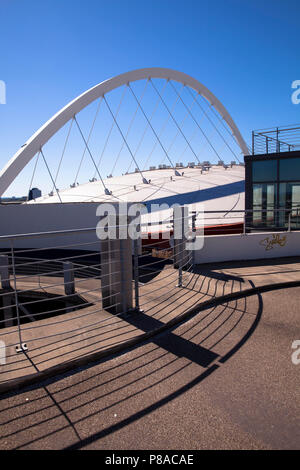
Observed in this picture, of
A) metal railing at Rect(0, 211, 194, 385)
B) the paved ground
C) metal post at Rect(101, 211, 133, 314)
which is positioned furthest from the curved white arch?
the paved ground

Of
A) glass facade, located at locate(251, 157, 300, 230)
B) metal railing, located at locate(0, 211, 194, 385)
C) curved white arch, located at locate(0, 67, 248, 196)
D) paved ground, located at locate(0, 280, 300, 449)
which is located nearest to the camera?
paved ground, located at locate(0, 280, 300, 449)

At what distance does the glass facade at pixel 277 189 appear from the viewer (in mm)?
13789

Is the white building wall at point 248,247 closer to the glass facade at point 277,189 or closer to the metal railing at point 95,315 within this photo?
the metal railing at point 95,315

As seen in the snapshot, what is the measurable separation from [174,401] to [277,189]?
1331 cm

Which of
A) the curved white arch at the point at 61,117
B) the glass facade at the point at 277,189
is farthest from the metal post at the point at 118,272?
the curved white arch at the point at 61,117

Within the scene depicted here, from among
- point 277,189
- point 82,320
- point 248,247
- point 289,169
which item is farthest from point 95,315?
point 289,169

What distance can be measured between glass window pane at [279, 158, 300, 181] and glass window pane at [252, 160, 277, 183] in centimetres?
30

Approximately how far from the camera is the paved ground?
7.44 ft

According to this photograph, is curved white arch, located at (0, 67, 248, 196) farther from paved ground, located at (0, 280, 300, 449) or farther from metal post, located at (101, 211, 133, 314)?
paved ground, located at (0, 280, 300, 449)

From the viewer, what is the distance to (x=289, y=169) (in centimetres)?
1380

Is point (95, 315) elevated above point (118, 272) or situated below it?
below

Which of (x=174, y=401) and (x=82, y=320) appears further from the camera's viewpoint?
(x=82, y=320)

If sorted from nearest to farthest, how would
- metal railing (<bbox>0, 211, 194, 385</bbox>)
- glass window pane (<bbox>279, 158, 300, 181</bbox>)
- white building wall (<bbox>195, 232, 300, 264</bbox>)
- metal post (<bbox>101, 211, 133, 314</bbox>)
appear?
metal railing (<bbox>0, 211, 194, 385</bbox>)
metal post (<bbox>101, 211, 133, 314</bbox>)
white building wall (<bbox>195, 232, 300, 264</bbox>)
glass window pane (<bbox>279, 158, 300, 181</bbox>)

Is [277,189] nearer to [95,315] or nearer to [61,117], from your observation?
[95,315]
